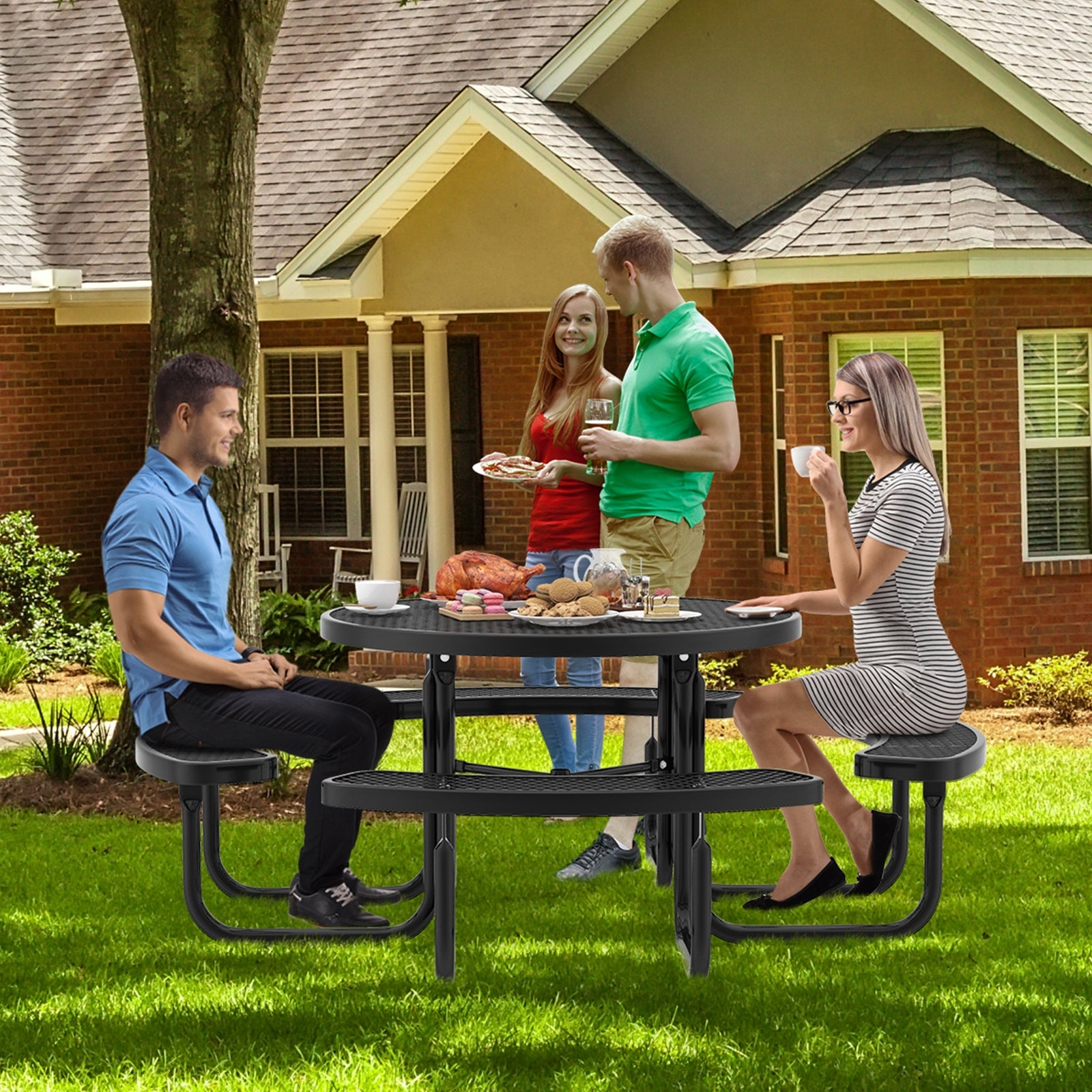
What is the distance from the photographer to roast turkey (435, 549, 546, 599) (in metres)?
6.26

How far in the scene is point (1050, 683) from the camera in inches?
474

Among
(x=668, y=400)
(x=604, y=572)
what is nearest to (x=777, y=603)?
(x=604, y=572)

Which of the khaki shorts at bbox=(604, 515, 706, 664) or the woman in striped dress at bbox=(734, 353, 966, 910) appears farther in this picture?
the khaki shorts at bbox=(604, 515, 706, 664)

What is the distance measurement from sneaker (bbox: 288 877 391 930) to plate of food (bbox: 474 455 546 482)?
5.06 ft

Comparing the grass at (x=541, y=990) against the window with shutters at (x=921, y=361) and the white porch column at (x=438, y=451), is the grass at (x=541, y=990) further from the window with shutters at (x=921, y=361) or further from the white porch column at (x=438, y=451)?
the white porch column at (x=438, y=451)

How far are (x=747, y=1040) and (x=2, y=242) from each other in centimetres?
1285

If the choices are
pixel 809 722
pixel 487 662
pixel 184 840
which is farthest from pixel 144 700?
pixel 487 662

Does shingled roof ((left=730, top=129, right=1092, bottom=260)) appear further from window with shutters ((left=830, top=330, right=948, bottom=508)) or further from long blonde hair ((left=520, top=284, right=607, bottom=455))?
long blonde hair ((left=520, top=284, right=607, bottom=455))

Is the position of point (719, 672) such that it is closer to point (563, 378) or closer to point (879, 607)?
point (563, 378)

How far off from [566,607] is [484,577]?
56 centimetres

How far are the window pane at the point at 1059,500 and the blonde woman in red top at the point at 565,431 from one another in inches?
245

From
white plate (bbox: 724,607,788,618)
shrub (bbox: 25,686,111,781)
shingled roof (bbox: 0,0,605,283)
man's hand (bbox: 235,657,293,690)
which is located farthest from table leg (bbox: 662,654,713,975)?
shingled roof (bbox: 0,0,605,283)

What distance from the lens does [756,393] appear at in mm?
13812

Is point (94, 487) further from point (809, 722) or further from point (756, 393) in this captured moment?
point (809, 722)
